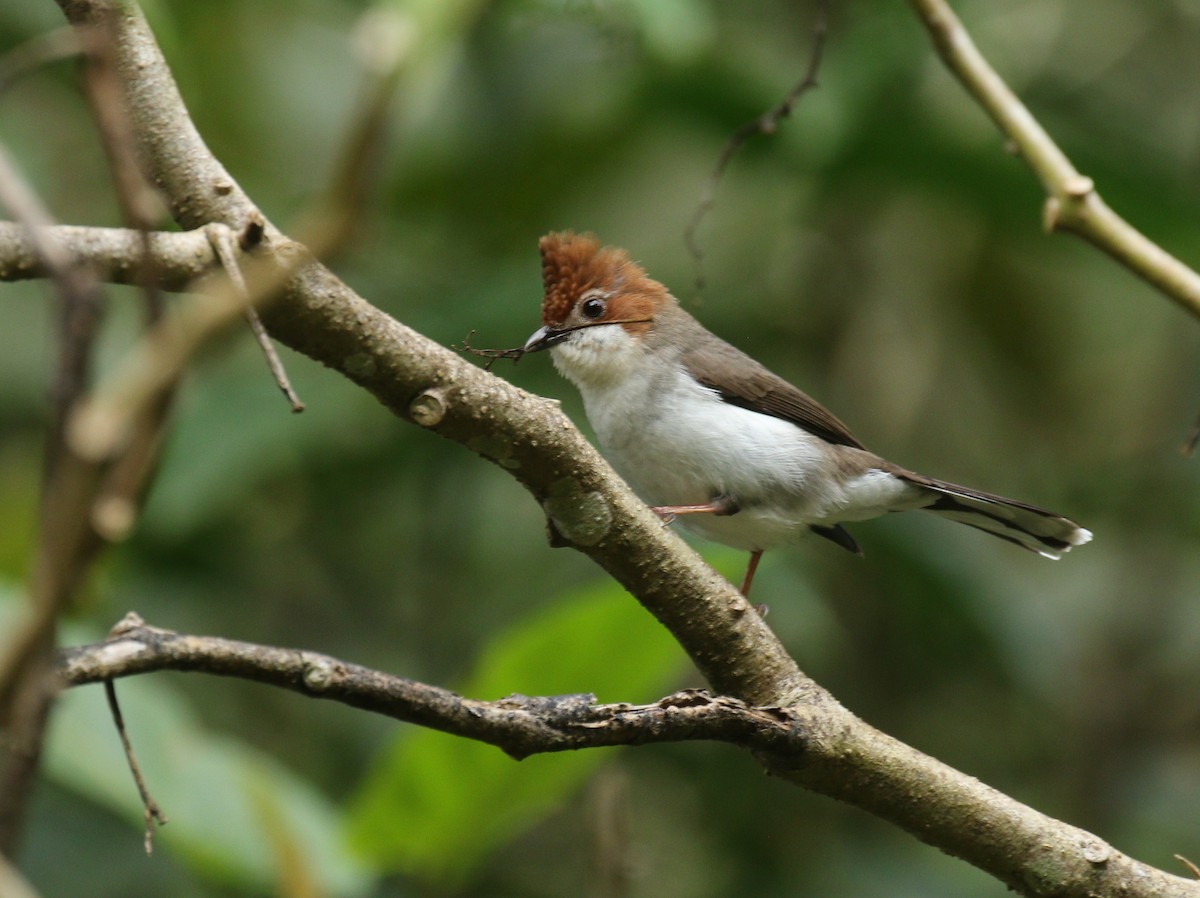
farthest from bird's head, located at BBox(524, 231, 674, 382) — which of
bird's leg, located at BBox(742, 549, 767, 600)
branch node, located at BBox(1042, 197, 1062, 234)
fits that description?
branch node, located at BBox(1042, 197, 1062, 234)

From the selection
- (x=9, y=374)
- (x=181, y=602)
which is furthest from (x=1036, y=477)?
(x=9, y=374)

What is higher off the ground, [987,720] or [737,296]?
[737,296]

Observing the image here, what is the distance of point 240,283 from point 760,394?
2675 mm

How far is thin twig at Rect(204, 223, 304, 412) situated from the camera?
1785 mm

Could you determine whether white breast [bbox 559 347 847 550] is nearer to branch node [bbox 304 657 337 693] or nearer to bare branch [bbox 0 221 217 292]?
branch node [bbox 304 657 337 693]

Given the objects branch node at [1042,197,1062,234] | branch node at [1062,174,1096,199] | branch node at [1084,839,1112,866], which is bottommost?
branch node at [1084,839,1112,866]

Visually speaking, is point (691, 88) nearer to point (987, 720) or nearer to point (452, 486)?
point (452, 486)

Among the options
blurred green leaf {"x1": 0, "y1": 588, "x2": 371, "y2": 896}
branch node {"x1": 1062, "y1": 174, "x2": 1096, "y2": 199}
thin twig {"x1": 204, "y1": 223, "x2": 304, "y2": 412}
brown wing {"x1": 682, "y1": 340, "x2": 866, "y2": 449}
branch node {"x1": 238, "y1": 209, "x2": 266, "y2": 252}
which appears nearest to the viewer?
thin twig {"x1": 204, "y1": 223, "x2": 304, "y2": 412}

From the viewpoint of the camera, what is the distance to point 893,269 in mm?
6566

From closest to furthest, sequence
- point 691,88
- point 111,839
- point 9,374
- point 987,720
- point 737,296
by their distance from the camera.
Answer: point 111,839 < point 691,88 < point 737,296 < point 9,374 < point 987,720

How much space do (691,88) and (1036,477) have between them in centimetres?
271

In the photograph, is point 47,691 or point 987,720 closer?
point 47,691

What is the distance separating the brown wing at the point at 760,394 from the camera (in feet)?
13.8

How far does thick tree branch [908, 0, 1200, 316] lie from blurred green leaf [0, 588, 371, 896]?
254 cm
